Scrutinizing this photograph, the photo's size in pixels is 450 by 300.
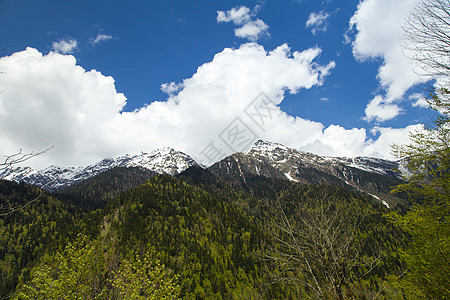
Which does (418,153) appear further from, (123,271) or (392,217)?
(123,271)

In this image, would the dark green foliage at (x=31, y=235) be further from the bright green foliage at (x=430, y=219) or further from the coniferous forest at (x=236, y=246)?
the bright green foliage at (x=430, y=219)

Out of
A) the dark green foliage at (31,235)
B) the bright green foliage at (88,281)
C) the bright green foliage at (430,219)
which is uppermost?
the dark green foliage at (31,235)

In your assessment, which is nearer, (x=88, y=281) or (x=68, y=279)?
(x=68, y=279)

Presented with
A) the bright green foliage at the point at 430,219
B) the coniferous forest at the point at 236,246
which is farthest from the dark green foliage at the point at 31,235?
the bright green foliage at the point at 430,219

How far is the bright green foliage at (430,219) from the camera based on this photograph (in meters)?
11.6

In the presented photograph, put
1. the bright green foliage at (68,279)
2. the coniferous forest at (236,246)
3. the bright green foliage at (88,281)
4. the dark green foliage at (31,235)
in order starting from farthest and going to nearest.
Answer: the dark green foliage at (31,235) → the bright green foliage at (88,281) → the bright green foliage at (68,279) → the coniferous forest at (236,246)

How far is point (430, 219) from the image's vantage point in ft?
41.6

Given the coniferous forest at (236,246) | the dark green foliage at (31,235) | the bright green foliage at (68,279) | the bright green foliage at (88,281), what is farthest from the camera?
the dark green foliage at (31,235)

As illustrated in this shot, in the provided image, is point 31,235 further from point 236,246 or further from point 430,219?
point 430,219

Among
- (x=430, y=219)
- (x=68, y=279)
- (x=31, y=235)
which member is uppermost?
(x=31, y=235)

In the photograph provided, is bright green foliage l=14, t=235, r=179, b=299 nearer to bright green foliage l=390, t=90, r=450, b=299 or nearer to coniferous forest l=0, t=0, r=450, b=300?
coniferous forest l=0, t=0, r=450, b=300

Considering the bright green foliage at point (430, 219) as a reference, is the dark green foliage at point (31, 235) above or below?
above

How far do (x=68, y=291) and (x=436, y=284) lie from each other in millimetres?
26753

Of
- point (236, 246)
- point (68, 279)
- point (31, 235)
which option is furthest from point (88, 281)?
point (31, 235)
